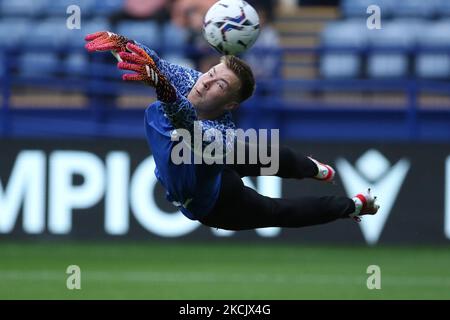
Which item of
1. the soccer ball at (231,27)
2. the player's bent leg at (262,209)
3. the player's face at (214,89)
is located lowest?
the player's bent leg at (262,209)

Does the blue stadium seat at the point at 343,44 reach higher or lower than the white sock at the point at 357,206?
higher

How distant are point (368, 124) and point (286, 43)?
3.20 metres

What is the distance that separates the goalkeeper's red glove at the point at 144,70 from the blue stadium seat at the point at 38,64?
7612mm

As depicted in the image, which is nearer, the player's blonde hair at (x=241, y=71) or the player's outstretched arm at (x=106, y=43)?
the player's outstretched arm at (x=106, y=43)

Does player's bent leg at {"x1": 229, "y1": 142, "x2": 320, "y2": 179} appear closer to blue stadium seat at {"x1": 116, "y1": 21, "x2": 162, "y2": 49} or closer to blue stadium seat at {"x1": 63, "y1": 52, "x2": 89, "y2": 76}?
blue stadium seat at {"x1": 63, "y1": 52, "x2": 89, "y2": 76}

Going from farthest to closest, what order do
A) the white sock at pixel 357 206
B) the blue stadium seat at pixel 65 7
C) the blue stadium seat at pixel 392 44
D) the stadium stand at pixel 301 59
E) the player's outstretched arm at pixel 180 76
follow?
the blue stadium seat at pixel 65 7 → the blue stadium seat at pixel 392 44 → the stadium stand at pixel 301 59 → the white sock at pixel 357 206 → the player's outstretched arm at pixel 180 76

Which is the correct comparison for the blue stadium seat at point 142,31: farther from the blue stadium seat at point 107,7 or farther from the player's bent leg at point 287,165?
the player's bent leg at point 287,165

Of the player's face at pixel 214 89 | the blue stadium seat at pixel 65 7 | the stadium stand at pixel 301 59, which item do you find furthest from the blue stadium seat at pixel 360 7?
the player's face at pixel 214 89

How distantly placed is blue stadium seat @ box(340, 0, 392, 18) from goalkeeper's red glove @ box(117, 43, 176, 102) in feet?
30.7

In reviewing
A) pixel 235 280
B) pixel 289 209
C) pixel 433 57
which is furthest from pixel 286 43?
pixel 289 209

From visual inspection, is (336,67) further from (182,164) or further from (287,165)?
(182,164)

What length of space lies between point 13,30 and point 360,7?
5.11 metres

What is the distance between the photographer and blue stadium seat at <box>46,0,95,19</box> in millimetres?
17578

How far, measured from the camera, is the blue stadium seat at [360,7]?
17.5m
